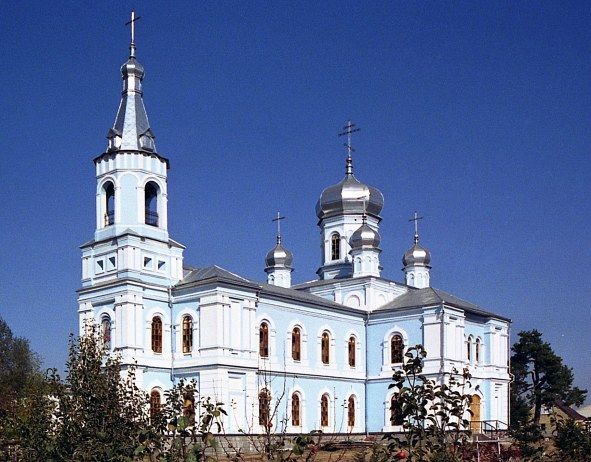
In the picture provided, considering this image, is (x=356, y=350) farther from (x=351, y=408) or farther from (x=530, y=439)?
(x=530, y=439)

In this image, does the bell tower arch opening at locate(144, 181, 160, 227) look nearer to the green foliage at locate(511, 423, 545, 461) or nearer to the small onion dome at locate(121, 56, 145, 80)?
the small onion dome at locate(121, 56, 145, 80)

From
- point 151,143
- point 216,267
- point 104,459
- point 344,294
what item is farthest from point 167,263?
point 104,459

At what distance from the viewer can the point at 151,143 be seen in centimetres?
3162

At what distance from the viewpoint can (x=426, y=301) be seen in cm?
3609

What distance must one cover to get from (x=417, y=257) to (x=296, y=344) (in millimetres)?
12176

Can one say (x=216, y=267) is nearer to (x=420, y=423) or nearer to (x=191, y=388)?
(x=191, y=388)

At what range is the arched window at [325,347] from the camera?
35250 millimetres

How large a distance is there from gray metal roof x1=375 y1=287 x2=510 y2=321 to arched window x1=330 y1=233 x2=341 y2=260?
14.6 ft

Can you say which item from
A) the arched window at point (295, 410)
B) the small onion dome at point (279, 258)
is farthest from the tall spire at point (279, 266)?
the arched window at point (295, 410)

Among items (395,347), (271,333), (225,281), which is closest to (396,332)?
(395,347)

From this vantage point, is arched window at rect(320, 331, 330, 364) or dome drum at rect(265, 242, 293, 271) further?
dome drum at rect(265, 242, 293, 271)

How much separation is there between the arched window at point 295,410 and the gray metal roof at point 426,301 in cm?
609

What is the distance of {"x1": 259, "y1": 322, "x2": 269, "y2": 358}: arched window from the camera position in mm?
31844

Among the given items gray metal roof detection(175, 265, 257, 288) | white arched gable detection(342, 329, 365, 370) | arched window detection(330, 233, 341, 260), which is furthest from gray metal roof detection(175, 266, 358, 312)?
arched window detection(330, 233, 341, 260)
